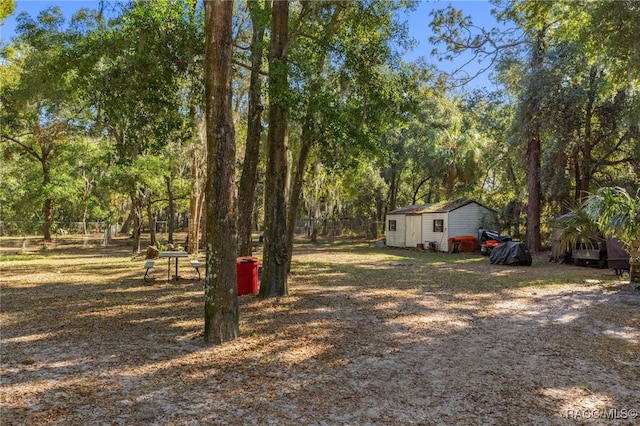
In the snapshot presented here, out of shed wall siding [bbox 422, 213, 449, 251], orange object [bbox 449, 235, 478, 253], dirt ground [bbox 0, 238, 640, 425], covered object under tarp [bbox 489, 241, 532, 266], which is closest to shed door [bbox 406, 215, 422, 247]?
shed wall siding [bbox 422, 213, 449, 251]

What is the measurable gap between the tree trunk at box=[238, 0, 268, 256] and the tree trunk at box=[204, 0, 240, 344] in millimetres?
3534

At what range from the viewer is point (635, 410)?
3.37 m

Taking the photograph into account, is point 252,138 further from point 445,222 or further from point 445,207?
point 445,207

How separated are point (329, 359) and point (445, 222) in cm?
1843

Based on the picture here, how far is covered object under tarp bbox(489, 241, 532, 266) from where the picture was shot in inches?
581

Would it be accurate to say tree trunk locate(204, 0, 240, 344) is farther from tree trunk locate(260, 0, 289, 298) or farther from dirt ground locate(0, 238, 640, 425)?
tree trunk locate(260, 0, 289, 298)

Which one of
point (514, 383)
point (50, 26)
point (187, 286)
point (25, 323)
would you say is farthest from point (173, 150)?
point (514, 383)

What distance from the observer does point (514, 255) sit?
48.6 feet

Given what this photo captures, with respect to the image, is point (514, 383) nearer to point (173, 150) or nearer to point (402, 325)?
point (402, 325)

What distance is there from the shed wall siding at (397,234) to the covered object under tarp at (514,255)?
9661 mm

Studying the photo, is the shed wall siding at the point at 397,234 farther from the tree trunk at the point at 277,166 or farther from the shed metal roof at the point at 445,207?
the tree trunk at the point at 277,166

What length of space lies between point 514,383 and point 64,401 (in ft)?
13.3

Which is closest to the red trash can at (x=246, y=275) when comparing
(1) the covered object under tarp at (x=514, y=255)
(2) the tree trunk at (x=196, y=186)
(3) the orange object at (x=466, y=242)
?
(2) the tree trunk at (x=196, y=186)

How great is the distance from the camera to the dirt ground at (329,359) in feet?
11.0
